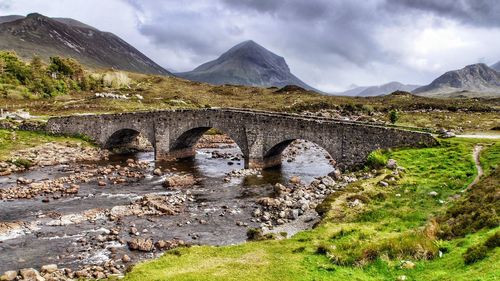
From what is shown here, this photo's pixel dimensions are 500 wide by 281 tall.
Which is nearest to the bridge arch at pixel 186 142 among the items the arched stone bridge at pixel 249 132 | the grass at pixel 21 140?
the arched stone bridge at pixel 249 132

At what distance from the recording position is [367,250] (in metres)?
19.5

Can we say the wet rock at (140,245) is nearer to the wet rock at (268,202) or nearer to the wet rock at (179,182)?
the wet rock at (268,202)

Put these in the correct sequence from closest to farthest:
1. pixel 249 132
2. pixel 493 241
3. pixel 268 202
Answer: pixel 493 241 → pixel 268 202 → pixel 249 132

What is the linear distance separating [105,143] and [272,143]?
95.5ft

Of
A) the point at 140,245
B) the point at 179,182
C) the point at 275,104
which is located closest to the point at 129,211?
the point at 140,245

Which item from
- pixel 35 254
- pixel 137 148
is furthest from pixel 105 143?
pixel 35 254

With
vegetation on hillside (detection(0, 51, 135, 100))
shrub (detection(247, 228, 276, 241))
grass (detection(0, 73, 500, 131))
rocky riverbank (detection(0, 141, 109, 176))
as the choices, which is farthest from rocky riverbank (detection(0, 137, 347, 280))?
vegetation on hillside (detection(0, 51, 135, 100))

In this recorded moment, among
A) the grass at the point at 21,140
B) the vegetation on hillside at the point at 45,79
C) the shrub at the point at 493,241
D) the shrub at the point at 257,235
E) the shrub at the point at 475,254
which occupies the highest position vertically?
the vegetation on hillside at the point at 45,79

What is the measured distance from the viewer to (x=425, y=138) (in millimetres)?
40906

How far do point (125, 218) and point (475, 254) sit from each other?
2521 centimetres

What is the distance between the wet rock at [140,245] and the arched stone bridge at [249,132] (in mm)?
24094

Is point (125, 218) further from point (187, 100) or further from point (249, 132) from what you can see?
point (187, 100)

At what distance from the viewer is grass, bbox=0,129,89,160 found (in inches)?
2302

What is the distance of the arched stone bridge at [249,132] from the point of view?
43.7 m
